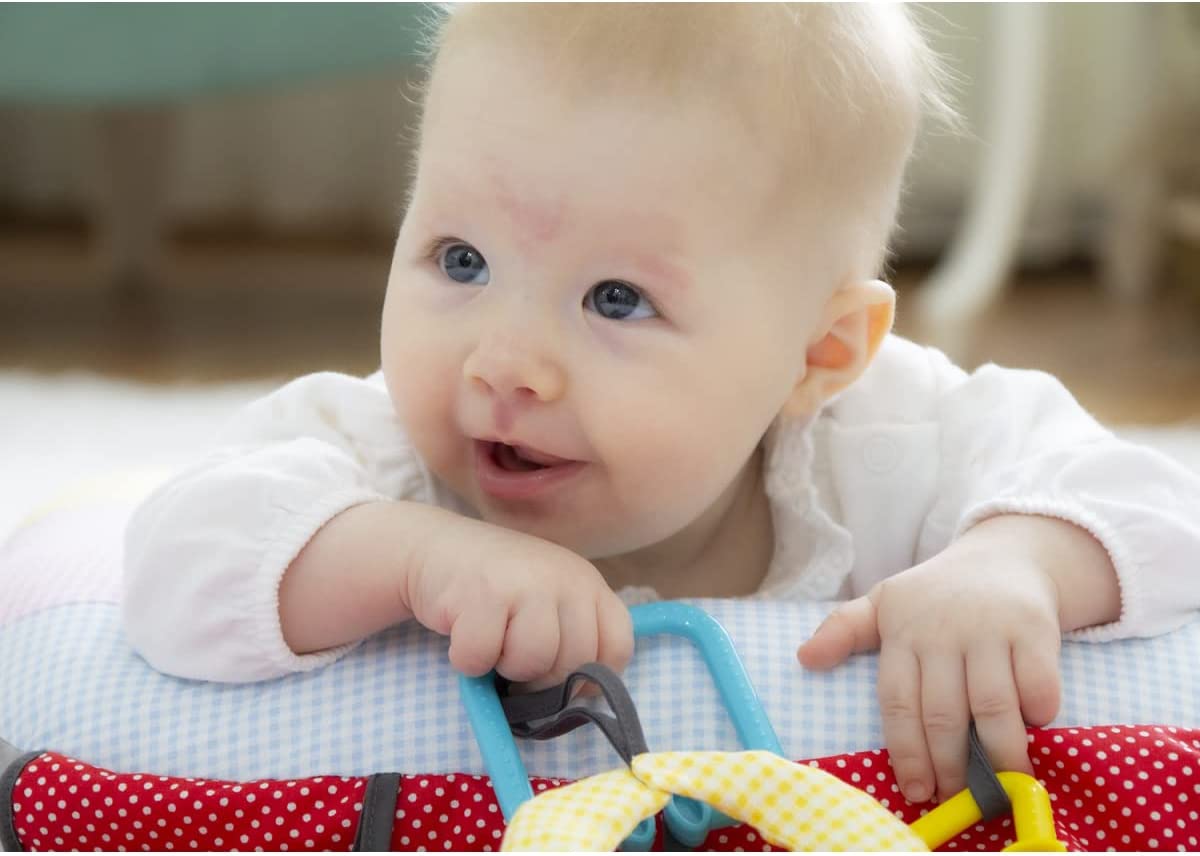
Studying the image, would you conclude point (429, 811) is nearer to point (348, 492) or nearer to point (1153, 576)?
point (348, 492)

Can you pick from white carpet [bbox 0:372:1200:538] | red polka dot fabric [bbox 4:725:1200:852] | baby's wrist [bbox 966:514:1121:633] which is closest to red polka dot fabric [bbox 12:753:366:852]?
red polka dot fabric [bbox 4:725:1200:852]

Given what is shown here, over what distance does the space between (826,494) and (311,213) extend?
102 inches

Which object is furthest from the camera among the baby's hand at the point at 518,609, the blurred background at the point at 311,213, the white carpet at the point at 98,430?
the blurred background at the point at 311,213

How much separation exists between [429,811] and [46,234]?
2.86 meters

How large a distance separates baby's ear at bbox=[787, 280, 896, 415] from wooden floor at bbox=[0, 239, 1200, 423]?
116 centimetres

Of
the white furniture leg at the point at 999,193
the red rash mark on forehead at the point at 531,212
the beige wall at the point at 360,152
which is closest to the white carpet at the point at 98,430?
the white furniture leg at the point at 999,193

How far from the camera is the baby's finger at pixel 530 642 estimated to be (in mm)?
693

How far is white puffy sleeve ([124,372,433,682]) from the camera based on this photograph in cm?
75

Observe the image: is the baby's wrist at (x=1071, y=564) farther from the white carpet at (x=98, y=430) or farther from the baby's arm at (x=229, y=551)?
the white carpet at (x=98, y=430)

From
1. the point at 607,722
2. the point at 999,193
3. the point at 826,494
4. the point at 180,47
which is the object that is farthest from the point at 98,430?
the point at 999,193

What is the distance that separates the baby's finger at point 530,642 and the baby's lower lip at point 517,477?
11 centimetres

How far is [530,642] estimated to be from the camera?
2.27 feet

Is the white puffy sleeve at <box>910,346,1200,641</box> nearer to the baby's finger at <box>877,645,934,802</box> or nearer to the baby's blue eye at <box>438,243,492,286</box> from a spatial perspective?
the baby's finger at <box>877,645,934,802</box>

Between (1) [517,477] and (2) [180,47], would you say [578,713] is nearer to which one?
(1) [517,477]
